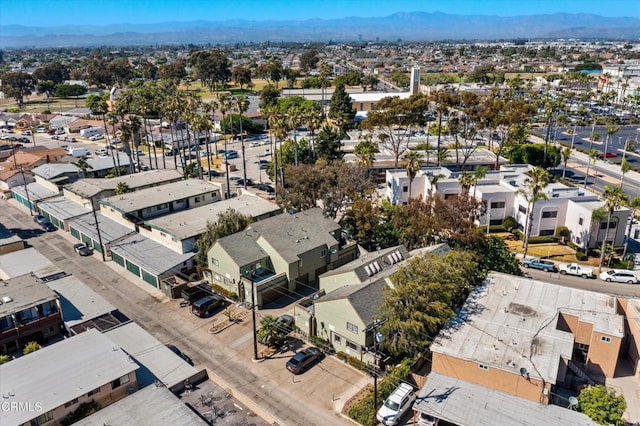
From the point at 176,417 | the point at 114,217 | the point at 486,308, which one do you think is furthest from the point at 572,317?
the point at 114,217

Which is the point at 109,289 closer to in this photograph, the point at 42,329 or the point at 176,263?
the point at 176,263

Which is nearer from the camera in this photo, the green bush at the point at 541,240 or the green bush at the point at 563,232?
the green bush at the point at 563,232

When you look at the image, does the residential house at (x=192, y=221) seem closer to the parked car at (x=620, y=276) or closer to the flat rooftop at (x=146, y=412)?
the flat rooftop at (x=146, y=412)

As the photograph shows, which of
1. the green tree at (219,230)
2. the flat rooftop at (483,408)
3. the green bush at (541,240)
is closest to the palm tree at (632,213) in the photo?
the green bush at (541,240)

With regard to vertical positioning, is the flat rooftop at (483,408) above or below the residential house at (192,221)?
below

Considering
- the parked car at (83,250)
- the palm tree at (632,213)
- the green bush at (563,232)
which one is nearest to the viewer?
the palm tree at (632,213)
